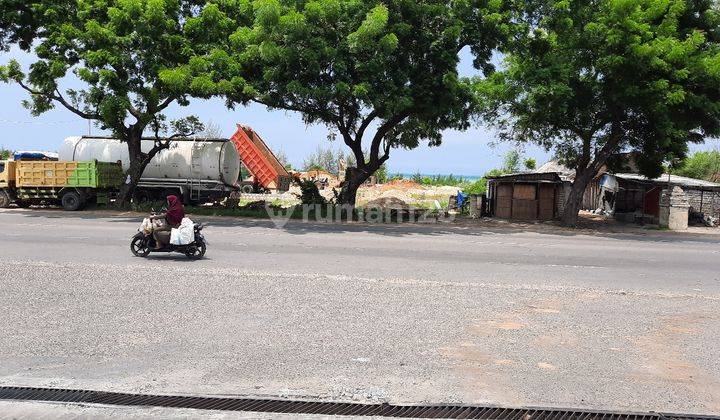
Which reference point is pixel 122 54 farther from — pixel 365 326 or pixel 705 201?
pixel 705 201

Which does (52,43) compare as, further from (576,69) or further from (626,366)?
(626,366)

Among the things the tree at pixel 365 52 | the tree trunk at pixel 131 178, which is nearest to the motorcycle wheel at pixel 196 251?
the tree at pixel 365 52

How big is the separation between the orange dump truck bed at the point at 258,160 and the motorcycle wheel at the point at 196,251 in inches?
762

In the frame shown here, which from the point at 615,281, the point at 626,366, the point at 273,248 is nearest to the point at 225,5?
the point at 273,248

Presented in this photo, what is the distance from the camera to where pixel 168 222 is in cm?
1153

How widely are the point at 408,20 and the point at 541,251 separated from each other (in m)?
10.1

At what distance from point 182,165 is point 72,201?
474 cm

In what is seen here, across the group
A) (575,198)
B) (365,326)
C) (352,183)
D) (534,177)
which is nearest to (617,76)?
(575,198)

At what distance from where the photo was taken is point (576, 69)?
2259 cm

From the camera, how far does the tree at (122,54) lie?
70.8 ft

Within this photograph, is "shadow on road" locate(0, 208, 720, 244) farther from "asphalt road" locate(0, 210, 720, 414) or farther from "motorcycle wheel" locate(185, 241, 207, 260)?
"asphalt road" locate(0, 210, 720, 414)

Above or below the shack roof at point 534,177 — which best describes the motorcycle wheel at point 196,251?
below

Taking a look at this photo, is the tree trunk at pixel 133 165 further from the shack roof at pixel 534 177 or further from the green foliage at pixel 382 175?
the green foliage at pixel 382 175

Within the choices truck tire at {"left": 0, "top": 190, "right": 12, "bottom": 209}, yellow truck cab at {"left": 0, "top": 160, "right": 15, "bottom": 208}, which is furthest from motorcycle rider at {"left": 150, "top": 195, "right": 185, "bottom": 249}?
truck tire at {"left": 0, "top": 190, "right": 12, "bottom": 209}
